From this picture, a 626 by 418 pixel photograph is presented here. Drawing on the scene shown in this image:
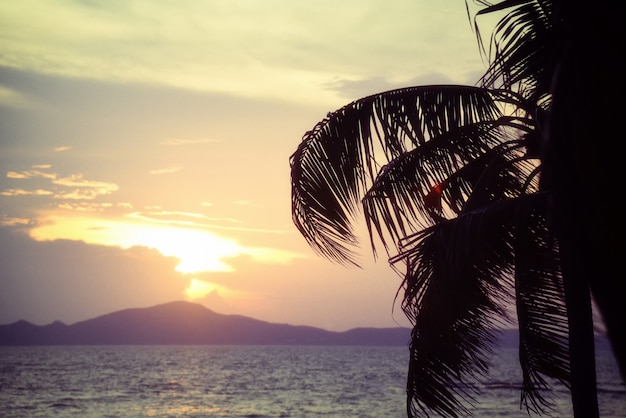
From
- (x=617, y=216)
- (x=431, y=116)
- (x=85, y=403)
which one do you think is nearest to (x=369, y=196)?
(x=431, y=116)

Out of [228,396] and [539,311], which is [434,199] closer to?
[539,311]

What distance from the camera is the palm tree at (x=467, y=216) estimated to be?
487cm

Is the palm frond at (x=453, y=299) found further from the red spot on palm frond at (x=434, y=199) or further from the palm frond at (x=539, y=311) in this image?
the red spot on palm frond at (x=434, y=199)

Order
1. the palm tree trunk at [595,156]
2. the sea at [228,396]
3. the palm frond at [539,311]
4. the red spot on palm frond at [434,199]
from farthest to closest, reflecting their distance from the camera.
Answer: the sea at [228,396], the red spot on palm frond at [434,199], the palm frond at [539,311], the palm tree trunk at [595,156]

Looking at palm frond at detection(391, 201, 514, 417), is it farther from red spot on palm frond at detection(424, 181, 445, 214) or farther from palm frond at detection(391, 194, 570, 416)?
red spot on palm frond at detection(424, 181, 445, 214)

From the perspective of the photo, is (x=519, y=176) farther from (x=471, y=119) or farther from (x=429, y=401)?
(x=429, y=401)

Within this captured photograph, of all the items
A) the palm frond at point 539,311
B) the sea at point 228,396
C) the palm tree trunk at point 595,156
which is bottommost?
the sea at point 228,396

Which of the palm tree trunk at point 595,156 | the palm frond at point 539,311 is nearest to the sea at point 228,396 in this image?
the palm frond at point 539,311

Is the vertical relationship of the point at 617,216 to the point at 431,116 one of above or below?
below

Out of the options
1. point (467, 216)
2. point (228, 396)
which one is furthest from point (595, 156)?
point (228, 396)

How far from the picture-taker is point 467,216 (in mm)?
4953

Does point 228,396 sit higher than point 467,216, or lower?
lower

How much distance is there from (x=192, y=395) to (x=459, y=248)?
190ft

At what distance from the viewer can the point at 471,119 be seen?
628 cm
